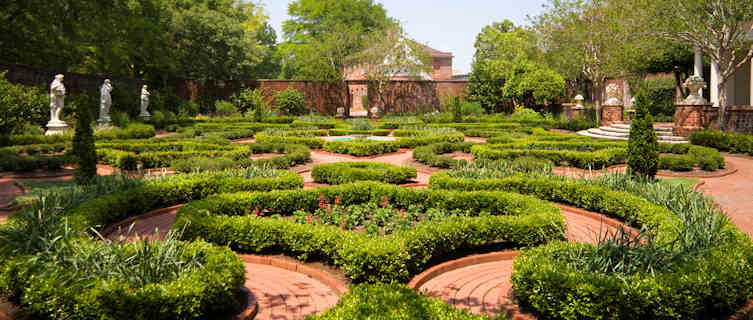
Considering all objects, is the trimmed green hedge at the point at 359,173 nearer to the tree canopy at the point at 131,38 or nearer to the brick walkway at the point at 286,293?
the brick walkway at the point at 286,293

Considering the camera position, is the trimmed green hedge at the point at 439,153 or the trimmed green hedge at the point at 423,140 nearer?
the trimmed green hedge at the point at 439,153

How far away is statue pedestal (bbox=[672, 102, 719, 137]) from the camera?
16.6 m

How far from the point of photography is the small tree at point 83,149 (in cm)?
798

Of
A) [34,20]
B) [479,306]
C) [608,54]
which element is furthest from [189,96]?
[479,306]

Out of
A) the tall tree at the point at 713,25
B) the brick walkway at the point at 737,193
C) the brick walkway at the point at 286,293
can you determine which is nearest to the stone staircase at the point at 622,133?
the tall tree at the point at 713,25

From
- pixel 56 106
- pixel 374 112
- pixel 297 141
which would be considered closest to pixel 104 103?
pixel 56 106

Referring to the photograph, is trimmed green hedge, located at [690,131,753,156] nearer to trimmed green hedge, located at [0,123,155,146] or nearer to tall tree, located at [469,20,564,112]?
tall tree, located at [469,20,564,112]

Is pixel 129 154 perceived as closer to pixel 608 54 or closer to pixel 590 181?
pixel 590 181

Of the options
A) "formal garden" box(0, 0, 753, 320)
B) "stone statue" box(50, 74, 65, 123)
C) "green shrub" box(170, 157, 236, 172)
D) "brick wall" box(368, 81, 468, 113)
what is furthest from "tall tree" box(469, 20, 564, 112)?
"stone statue" box(50, 74, 65, 123)

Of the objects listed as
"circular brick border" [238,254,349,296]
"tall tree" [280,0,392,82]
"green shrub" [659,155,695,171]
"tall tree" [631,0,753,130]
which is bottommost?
"circular brick border" [238,254,349,296]

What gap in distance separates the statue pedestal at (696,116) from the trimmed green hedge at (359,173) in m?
12.3

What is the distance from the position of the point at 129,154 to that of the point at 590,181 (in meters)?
9.94

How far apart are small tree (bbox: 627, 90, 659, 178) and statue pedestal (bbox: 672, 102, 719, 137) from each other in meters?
10.4

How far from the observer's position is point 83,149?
7.97 meters
